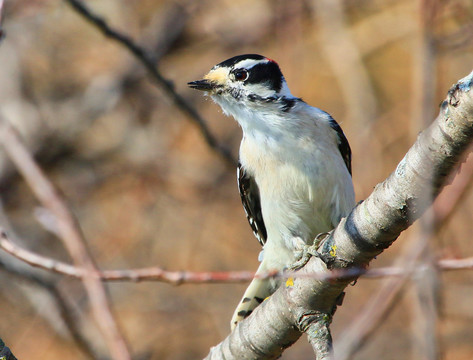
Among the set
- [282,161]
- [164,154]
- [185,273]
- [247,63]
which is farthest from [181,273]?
[164,154]

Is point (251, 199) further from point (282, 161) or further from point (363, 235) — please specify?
point (363, 235)

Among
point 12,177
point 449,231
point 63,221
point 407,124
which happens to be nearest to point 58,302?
point 63,221

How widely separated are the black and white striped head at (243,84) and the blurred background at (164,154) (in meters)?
2.14

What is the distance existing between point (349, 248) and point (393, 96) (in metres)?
8.44

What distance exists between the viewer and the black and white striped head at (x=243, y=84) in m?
4.05

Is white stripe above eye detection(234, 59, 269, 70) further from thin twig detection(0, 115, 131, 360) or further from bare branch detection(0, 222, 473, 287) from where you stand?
bare branch detection(0, 222, 473, 287)

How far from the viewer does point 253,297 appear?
4199 mm

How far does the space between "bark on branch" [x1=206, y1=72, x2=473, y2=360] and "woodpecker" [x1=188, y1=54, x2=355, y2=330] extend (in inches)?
27.9

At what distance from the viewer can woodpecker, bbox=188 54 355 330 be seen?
3988mm

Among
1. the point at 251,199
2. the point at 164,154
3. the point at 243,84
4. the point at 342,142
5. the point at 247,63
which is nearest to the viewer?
the point at 243,84

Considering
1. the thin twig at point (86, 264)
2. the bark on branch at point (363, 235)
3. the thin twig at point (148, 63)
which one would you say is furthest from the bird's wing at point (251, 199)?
the thin twig at point (86, 264)

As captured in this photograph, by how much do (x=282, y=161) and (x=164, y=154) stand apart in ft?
14.0

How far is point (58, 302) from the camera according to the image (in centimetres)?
432

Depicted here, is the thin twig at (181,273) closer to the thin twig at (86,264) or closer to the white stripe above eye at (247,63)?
the thin twig at (86,264)
